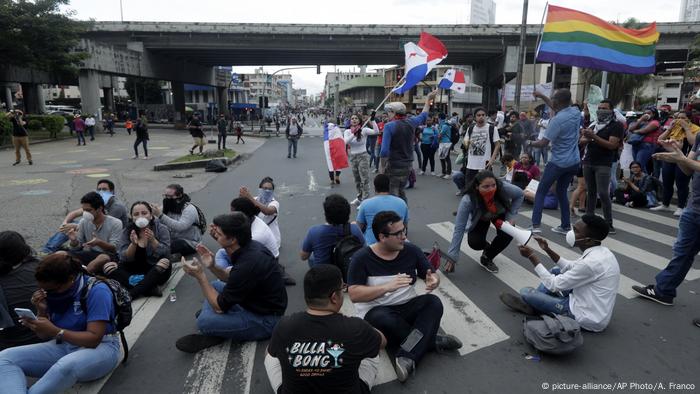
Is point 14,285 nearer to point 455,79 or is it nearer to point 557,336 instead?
point 557,336

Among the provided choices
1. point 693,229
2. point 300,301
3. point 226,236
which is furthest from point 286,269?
point 693,229

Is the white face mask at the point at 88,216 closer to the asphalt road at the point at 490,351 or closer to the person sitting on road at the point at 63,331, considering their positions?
the asphalt road at the point at 490,351

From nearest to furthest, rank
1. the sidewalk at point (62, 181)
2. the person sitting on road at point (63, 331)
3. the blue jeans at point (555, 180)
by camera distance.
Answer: the person sitting on road at point (63, 331)
the blue jeans at point (555, 180)
the sidewalk at point (62, 181)

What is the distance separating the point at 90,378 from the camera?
316 cm

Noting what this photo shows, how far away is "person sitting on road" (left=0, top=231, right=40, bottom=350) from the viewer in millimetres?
3160

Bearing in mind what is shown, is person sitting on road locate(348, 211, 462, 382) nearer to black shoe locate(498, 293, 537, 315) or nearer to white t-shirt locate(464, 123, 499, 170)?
black shoe locate(498, 293, 537, 315)

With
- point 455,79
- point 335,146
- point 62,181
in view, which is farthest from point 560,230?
point 455,79

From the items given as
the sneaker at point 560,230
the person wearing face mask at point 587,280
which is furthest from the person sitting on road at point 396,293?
the sneaker at point 560,230

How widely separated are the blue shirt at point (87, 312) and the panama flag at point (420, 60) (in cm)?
676

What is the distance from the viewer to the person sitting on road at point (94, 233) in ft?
16.2

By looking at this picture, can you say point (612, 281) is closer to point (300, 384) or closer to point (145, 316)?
point (300, 384)

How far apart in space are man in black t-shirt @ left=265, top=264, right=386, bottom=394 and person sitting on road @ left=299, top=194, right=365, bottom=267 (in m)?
1.93

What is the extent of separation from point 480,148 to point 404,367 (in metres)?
5.77

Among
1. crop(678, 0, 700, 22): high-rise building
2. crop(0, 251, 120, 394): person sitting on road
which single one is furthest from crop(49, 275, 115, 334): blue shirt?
crop(678, 0, 700, 22): high-rise building
